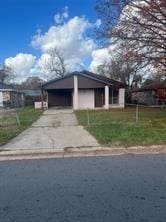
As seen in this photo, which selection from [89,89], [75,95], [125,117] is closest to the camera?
[125,117]

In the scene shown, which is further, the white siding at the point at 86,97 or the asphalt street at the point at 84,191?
the white siding at the point at 86,97

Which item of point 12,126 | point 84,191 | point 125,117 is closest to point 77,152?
point 84,191

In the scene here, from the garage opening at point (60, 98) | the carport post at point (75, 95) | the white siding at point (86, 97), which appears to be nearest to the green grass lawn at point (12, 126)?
the carport post at point (75, 95)

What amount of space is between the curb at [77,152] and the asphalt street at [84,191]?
967 mm

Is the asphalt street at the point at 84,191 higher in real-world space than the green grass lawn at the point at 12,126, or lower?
lower

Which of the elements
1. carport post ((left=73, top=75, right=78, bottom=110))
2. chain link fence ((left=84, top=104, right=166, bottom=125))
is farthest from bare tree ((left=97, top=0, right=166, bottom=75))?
carport post ((left=73, top=75, right=78, bottom=110))

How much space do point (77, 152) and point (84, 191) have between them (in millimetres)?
4261

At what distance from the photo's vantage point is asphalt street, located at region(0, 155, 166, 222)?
475cm

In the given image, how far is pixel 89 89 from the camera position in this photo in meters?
41.0

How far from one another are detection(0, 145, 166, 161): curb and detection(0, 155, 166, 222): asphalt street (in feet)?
3.17

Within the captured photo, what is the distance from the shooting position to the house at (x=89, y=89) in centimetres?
3962

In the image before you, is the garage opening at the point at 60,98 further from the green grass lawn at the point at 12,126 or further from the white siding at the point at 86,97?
the green grass lawn at the point at 12,126

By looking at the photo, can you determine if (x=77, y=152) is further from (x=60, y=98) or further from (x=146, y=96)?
(x=146, y=96)

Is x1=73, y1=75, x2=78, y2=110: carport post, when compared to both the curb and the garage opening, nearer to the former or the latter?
the garage opening
